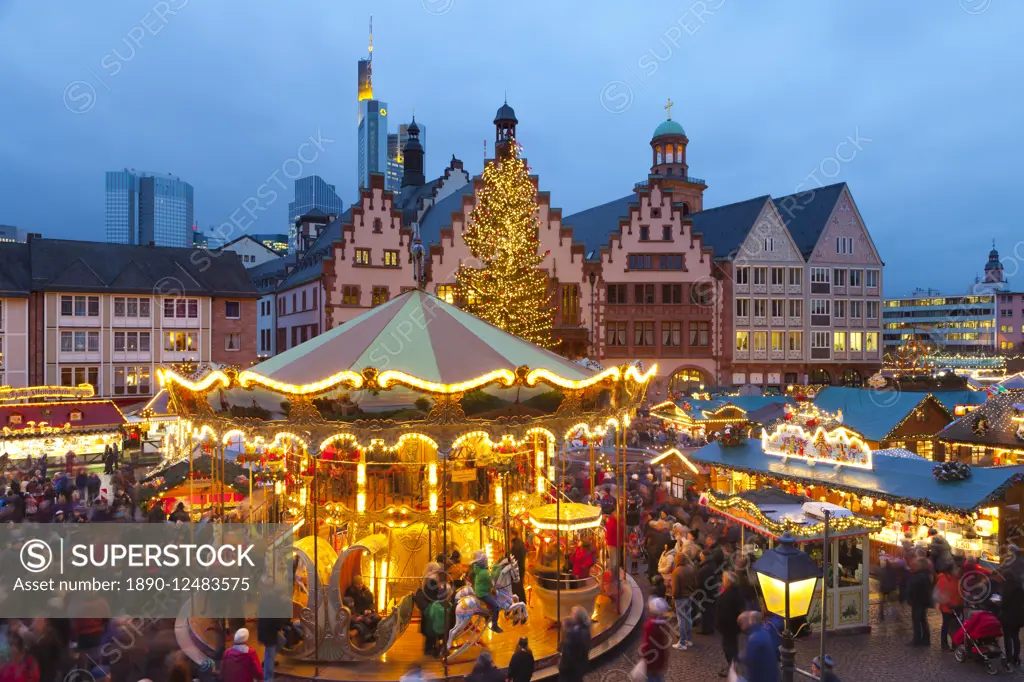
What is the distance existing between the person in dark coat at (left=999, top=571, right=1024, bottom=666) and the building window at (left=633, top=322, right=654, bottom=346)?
34.9 m

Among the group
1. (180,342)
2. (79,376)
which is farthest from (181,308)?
(79,376)

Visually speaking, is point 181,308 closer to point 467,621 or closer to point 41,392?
point 41,392

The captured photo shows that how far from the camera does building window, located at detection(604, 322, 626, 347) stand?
148ft

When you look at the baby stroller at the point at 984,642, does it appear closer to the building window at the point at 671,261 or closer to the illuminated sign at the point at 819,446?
the illuminated sign at the point at 819,446

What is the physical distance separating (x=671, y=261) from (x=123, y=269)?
33.0 metres

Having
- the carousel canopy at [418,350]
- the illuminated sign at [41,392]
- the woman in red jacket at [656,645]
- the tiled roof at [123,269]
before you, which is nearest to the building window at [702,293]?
the tiled roof at [123,269]

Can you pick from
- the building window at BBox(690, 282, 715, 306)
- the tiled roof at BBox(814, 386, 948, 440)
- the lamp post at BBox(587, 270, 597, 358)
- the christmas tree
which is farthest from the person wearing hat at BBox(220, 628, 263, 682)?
the building window at BBox(690, 282, 715, 306)

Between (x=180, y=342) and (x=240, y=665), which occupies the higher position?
(x=180, y=342)

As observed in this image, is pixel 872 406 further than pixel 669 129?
No

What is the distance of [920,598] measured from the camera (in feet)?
36.0

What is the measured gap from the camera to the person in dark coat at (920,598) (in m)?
10.9

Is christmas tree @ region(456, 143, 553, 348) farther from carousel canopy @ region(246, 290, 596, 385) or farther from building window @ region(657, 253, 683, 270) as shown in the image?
carousel canopy @ region(246, 290, 596, 385)

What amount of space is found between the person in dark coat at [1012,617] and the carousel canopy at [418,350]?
6.85 metres

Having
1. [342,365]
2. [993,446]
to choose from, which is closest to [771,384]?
[993,446]
